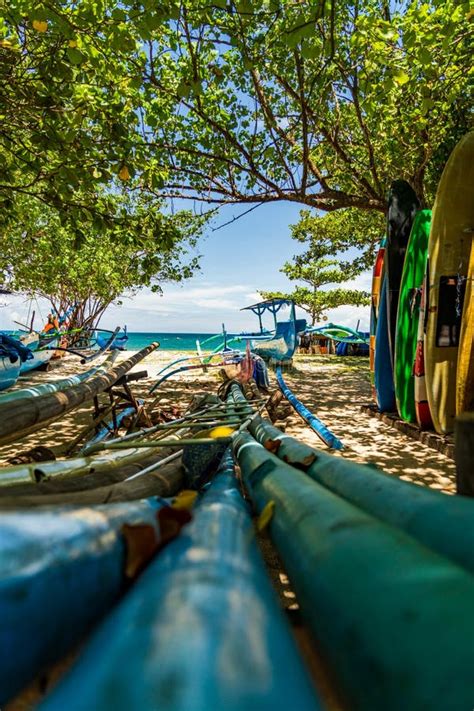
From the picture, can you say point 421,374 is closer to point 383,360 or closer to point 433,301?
point 433,301

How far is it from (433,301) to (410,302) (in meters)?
0.70

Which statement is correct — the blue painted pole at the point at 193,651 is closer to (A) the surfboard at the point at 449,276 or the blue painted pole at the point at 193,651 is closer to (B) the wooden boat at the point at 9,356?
(A) the surfboard at the point at 449,276

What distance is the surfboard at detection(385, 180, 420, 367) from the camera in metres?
5.13

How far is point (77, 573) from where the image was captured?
63cm

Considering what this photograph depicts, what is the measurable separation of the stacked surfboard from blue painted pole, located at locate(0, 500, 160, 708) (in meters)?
3.60

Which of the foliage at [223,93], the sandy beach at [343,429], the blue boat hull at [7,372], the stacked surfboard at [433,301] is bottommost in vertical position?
the sandy beach at [343,429]

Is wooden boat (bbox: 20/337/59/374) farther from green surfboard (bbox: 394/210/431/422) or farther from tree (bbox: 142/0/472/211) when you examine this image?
green surfboard (bbox: 394/210/431/422)

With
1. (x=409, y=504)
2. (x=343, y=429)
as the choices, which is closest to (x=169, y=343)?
(x=343, y=429)

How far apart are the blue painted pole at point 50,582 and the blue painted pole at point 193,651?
0.08 metres

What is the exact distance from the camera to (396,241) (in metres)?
5.20

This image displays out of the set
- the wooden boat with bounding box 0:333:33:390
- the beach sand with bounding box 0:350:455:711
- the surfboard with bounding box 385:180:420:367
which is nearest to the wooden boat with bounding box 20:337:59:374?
the beach sand with bounding box 0:350:455:711

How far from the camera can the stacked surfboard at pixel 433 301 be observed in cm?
387

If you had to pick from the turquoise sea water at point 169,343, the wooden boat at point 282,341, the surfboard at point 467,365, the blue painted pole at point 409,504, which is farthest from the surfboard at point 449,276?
the turquoise sea water at point 169,343

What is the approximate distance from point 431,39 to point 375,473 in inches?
218
